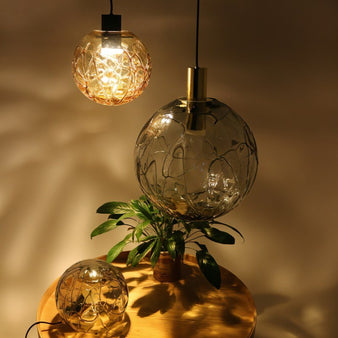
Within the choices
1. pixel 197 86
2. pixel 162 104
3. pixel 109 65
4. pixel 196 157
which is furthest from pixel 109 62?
pixel 162 104

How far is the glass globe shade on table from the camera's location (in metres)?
0.84

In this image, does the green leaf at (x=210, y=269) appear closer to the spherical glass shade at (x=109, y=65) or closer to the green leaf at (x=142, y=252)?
the green leaf at (x=142, y=252)

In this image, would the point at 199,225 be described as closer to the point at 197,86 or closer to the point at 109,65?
the point at 109,65

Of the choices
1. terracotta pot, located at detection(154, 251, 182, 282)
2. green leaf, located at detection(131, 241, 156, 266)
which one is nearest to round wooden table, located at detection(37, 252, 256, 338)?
terracotta pot, located at detection(154, 251, 182, 282)

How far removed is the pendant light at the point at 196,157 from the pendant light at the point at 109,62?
0.35 m

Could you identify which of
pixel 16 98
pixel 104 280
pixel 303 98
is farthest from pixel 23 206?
pixel 303 98

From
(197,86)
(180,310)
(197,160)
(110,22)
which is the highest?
(110,22)

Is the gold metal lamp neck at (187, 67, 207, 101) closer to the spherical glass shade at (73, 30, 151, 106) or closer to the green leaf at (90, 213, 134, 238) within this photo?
the spherical glass shade at (73, 30, 151, 106)

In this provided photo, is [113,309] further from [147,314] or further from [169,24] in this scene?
[169,24]

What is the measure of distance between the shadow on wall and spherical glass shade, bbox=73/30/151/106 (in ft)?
3.69

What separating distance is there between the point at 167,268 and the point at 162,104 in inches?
23.5

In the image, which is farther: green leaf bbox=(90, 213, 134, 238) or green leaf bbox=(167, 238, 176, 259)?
green leaf bbox=(90, 213, 134, 238)

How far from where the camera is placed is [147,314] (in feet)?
4.79

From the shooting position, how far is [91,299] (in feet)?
4.34
